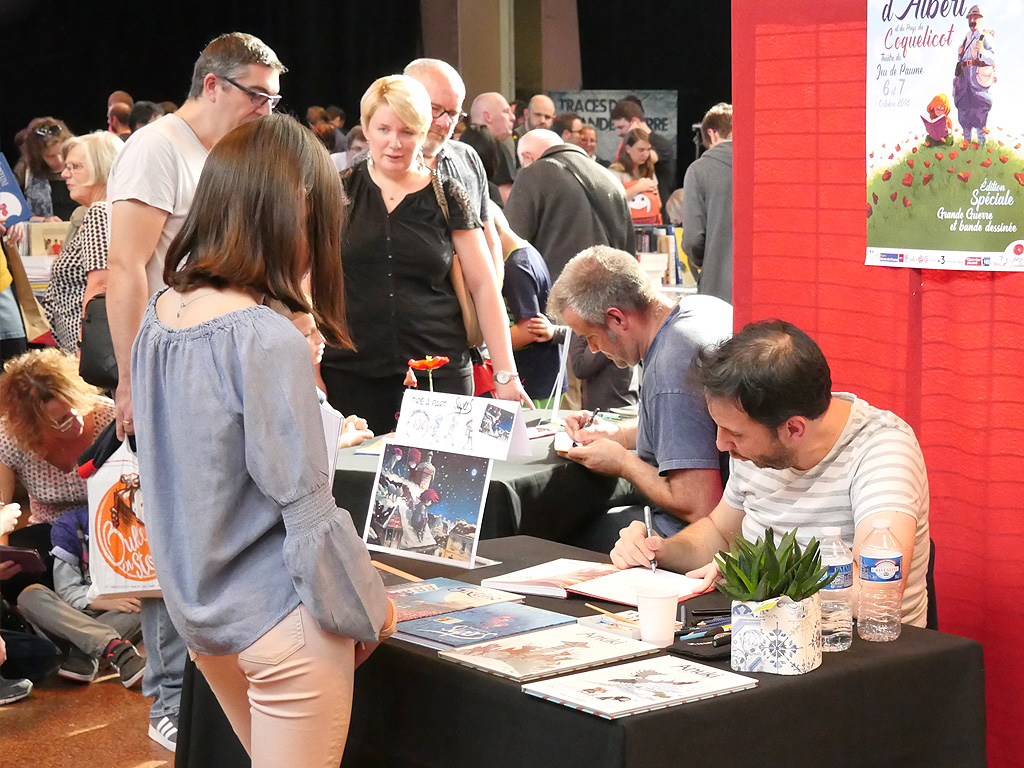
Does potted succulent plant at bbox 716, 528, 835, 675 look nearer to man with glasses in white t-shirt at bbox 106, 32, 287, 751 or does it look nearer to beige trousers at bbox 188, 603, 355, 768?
beige trousers at bbox 188, 603, 355, 768

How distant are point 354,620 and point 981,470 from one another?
1439mm

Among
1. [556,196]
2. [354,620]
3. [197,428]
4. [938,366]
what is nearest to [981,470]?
[938,366]

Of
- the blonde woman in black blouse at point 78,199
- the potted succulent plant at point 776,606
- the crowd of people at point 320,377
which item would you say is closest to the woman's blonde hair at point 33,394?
the crowd of people at point 320,377

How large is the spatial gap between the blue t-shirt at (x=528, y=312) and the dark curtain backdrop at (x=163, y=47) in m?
8.29

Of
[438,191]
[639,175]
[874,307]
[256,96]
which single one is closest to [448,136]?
[438,191]

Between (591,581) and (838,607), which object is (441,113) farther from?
(838,607)

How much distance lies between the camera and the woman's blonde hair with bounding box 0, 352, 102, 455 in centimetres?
382

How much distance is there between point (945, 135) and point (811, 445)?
2.32ft

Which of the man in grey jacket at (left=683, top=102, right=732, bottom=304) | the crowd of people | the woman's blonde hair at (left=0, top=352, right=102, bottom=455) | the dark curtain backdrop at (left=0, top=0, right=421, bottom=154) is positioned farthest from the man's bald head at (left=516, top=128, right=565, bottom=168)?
the dark curtain backdrop at (left=0, top=0, right=421, bottom=154)

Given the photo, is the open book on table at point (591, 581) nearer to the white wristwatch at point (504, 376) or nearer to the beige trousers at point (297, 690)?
the beige trousers at point (297, 690)

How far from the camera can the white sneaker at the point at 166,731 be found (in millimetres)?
3089

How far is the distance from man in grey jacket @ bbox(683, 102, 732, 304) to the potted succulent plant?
11.0ft

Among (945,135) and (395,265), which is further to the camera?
(395,265)

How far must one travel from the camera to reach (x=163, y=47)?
11.8 meters
